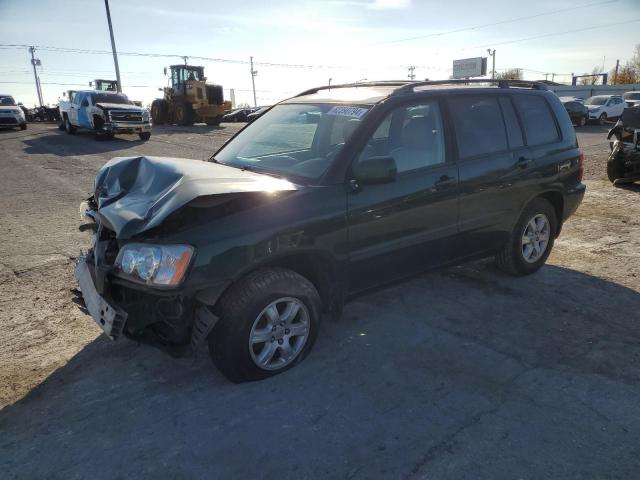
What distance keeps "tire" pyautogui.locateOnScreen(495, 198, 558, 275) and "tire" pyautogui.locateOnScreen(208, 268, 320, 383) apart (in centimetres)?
244

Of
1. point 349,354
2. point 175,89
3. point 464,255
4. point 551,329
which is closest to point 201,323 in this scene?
point 349,354

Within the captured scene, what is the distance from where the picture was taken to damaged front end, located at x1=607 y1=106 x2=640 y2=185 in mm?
9094

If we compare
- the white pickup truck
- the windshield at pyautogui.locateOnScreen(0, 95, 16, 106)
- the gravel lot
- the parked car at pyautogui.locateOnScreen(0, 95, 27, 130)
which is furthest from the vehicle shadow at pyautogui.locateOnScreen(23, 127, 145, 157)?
the gravel lot

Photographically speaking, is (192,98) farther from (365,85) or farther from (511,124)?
(511,124)

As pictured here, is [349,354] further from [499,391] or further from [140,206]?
[140,206]

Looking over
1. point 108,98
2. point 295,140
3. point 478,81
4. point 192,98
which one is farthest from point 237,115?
point 295,140

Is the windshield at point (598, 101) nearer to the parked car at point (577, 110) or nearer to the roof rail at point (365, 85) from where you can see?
the parked car at point (577, 110)

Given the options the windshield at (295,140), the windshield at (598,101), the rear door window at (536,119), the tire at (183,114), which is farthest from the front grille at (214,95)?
the rear door window at (536,119)

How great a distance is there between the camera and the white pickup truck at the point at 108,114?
18.0m

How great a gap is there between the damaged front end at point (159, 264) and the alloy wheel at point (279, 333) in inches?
A: 14.6

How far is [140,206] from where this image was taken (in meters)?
3.00

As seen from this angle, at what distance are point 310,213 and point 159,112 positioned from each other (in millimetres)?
28862

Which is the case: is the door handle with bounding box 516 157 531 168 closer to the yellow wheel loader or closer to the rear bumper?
the rear bumper

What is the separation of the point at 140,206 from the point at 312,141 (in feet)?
5.47
